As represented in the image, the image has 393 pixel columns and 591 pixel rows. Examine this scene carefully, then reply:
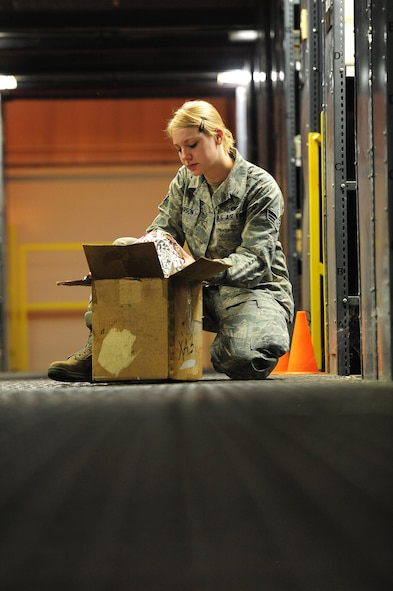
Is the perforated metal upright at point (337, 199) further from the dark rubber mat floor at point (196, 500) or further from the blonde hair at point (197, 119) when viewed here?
the dark rubber mat floor at point (196, 500)

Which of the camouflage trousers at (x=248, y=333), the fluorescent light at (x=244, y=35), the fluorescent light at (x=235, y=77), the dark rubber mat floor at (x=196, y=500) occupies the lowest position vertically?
the dark rubber mat floor at (x=196, y=500)

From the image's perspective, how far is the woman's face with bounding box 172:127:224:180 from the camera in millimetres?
3553

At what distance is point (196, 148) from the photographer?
3572mm

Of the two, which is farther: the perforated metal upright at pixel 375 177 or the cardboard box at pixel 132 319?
the cardboard box at pixel 132 319

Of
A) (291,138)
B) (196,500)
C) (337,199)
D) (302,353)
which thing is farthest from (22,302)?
(196,500)

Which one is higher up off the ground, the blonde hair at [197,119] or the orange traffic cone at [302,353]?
the blonde hair at [197,119]

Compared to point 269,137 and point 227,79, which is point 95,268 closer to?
point 269,137

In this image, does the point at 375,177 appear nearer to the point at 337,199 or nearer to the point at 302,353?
the point at 337,199

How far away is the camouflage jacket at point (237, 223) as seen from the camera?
11.5ft

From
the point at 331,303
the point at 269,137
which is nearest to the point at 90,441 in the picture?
the point at 331,303

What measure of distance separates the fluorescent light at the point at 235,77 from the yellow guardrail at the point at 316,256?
11.7 feet

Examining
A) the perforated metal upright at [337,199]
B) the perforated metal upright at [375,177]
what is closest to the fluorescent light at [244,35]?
the perforated metal upright at [337,199]

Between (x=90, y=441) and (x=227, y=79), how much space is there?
7.13 meters

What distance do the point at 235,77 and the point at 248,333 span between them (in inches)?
209
